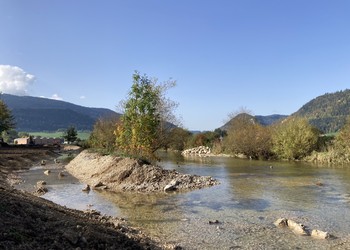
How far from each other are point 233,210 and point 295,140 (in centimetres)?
4518

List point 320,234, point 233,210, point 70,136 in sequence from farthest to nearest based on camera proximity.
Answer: point 70,136, point 233,210, point 320,234

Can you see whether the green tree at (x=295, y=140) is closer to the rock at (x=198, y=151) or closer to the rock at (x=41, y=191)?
the rock at (x=198, y=151)

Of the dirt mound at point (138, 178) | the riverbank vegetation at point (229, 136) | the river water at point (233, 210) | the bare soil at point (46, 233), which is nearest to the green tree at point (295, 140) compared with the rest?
the riverbank vegetation at point (229, 136)

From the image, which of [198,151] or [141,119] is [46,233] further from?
[198,151]

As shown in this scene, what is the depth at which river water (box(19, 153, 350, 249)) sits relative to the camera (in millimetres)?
13553

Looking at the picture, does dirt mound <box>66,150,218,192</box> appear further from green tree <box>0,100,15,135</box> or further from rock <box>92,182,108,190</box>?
green tree <box>0,100,15,135</box>

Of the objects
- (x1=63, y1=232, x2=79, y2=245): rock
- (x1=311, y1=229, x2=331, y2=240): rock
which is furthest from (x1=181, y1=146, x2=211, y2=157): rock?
(x1=63, y1=232, x2=79, y2=245): rock

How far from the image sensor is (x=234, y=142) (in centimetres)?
7256

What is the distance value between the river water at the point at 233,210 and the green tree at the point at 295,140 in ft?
Result: 105

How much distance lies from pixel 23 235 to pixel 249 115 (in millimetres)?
76820

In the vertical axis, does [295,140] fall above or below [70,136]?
below

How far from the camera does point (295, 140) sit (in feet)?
200

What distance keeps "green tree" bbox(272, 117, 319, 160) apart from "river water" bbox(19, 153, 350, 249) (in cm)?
3189

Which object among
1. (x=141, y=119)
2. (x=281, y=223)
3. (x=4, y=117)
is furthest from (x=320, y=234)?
(x=4, y=117)
